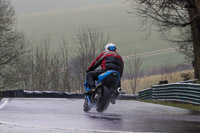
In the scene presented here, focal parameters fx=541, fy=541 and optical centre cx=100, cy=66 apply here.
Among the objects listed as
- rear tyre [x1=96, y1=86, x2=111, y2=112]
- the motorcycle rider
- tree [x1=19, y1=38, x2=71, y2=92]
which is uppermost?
the motorcycle rider

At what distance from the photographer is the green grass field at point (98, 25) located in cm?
11900

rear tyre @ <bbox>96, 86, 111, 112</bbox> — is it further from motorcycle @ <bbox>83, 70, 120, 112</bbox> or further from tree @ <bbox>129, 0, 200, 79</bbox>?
tree @ <bbox>129, 0, 200, 79</bbox>

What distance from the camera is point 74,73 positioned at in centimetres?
8388

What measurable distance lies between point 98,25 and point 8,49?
8594cm

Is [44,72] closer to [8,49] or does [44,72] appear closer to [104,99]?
[8,49]

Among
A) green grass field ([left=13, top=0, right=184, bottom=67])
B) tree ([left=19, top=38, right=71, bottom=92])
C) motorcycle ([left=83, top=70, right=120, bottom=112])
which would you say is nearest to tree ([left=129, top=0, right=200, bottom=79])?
motorcycle ([left=83, top=70, right=120, bottom=112])

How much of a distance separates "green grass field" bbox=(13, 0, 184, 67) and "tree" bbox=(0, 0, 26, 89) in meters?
49.9

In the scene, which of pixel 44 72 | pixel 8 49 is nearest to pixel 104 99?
pixel 8 49

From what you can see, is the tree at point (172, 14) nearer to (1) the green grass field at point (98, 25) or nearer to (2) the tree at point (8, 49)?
(2) the tree at point (8, 49)

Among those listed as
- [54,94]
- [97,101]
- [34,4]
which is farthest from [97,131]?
[34,4]

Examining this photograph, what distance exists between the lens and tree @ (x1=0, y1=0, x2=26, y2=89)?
54969 mm

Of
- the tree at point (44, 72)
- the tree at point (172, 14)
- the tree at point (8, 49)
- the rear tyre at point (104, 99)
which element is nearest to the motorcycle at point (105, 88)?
the rear tyre at point (104, 99)

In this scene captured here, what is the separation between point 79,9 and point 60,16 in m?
9.19

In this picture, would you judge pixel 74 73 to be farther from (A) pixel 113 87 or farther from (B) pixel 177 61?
(A) pixel 113 87
